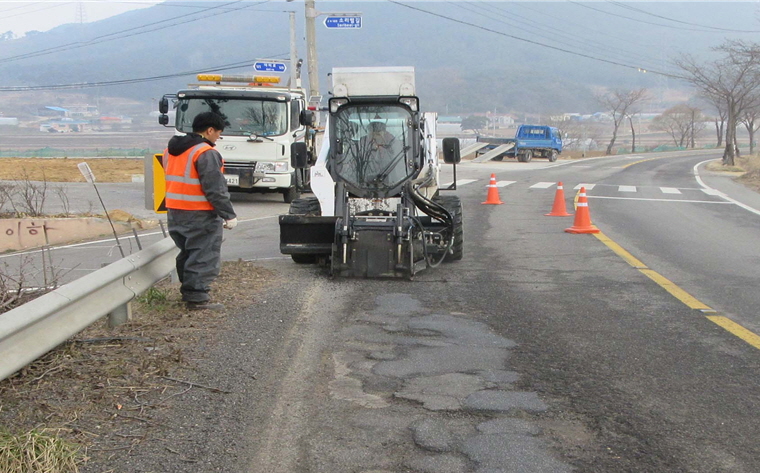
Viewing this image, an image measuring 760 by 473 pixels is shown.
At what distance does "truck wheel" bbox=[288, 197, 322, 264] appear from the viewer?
10070 mm

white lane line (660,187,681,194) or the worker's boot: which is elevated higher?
the worker's boot

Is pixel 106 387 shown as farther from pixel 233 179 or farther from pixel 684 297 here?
pixel 233 179

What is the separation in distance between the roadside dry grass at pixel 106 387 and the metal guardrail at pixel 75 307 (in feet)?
0.74

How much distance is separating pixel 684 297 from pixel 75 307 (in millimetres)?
5631

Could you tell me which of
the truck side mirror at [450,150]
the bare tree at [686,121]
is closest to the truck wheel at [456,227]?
the truck side mirror at [450,150]

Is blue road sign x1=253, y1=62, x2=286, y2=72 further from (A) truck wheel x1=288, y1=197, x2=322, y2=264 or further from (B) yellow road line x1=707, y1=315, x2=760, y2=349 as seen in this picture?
(B) yellow road line x1=707, y1=315, x2=760, y2=349

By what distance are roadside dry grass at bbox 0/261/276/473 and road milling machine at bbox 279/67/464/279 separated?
2.41m

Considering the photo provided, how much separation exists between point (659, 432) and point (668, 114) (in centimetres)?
12834

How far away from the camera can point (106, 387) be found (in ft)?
16.6

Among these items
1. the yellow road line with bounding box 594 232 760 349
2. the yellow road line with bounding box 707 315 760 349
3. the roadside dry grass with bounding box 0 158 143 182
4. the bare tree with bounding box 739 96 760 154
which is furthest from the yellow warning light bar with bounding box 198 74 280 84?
the bare tree with bounding box 739 96 760 154

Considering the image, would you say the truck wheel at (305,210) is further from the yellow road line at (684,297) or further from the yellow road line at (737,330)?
the yellow road line at (737,330)

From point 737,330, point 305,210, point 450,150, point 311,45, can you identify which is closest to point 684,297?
point 737,330

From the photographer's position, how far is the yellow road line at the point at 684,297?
257 inches

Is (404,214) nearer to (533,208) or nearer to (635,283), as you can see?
(635,283)
